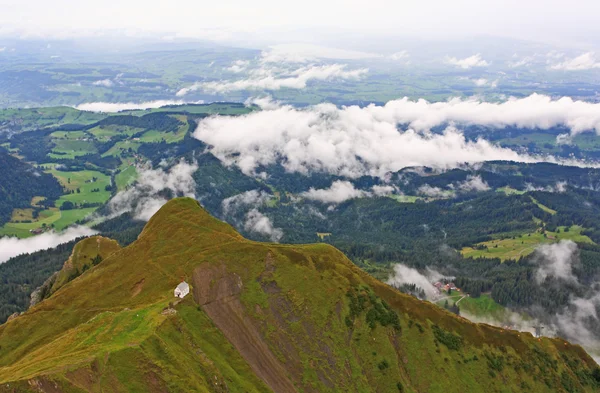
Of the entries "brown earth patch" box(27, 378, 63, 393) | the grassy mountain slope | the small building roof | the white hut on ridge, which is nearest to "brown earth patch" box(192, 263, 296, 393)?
the grassy mountain slope

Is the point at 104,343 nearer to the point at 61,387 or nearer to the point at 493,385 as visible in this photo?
the point at 61,387

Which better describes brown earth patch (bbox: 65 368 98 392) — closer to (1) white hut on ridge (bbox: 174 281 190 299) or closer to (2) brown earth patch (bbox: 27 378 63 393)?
(2) brown earth patch (bbox: 27 378 63 393)

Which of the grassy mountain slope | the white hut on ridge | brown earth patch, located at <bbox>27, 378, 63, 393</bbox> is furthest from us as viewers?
the white hut on ridge

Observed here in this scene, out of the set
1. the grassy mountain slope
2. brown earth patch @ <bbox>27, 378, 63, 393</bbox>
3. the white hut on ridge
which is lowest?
the grassy mountain slope

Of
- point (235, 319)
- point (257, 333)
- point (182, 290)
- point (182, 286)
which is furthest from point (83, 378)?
point (257, 333)

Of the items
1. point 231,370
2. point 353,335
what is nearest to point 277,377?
point 231,370

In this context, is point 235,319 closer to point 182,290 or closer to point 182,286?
point 182,290
